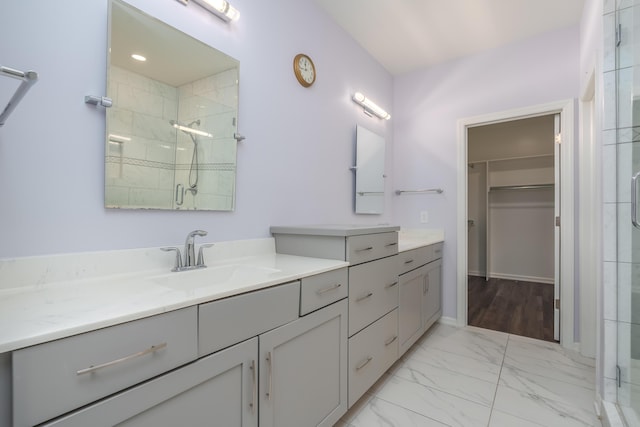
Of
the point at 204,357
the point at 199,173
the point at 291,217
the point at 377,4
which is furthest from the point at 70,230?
the point at 377,4

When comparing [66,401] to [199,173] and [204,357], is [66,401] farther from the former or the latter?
[199,173]

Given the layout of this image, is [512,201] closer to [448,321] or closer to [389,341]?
[448,321]

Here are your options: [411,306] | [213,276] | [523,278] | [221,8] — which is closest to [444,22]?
[221,8]

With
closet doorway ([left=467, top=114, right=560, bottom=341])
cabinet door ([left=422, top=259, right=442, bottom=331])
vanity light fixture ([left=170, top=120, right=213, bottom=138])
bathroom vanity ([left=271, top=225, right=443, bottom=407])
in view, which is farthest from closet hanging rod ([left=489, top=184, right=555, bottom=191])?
vanity light fixture ([left=170, top=120, right=213, bottom=138])

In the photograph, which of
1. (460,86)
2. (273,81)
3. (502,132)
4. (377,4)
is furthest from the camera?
(502,132)

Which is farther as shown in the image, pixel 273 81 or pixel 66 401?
pixel 273 81

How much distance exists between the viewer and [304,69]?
204 cm

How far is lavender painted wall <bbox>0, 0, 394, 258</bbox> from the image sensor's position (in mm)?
942

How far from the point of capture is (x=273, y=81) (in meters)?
1.82

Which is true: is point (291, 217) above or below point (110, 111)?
below

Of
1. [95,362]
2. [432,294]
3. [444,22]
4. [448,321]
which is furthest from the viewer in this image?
[448,321]

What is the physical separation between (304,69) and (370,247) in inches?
51.1

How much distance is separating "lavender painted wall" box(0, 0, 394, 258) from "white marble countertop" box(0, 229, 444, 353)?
2.2 inches

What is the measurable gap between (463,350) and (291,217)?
1.70m
